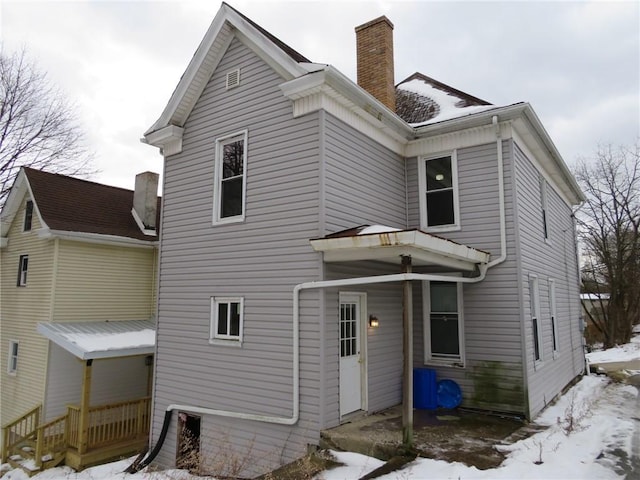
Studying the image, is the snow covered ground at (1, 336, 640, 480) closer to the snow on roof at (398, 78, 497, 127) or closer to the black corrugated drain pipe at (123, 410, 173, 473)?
the black corrugated drain pipe at (123, 410, 173, 473)

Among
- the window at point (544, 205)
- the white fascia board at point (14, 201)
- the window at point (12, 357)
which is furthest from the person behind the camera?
the white fascia board at point (14, 201)

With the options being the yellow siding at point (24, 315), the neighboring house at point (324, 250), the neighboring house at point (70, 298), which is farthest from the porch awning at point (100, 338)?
the neighboring house at point (324, 250)

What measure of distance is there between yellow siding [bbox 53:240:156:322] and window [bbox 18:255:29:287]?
2263 millimetres

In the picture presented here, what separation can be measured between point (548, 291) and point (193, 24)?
12326 millimetres

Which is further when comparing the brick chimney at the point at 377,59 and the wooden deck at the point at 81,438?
the wooden deck at the point at 81,438

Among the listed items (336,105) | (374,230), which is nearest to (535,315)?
(374,230)

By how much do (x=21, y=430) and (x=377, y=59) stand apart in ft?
45.7

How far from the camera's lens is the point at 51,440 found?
11.0m

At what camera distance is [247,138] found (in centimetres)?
830

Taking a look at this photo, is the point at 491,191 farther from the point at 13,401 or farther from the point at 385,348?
the point at 13,401

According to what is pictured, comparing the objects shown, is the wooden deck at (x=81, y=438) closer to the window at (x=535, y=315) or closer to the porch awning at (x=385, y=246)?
the porch awning at (x=385, y=246)

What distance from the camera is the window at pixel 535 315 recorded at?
8.90 m

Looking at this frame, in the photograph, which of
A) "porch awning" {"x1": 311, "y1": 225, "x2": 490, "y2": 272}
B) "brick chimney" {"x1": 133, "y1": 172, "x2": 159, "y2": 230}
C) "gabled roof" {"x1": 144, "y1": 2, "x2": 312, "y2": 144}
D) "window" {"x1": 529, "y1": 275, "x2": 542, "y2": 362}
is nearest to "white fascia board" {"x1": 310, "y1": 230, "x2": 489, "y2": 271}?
"porch awning" {"x1": 311, "y1": 225, "x2": 490, "y2": 272}

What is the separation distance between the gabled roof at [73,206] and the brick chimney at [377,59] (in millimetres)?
8950
